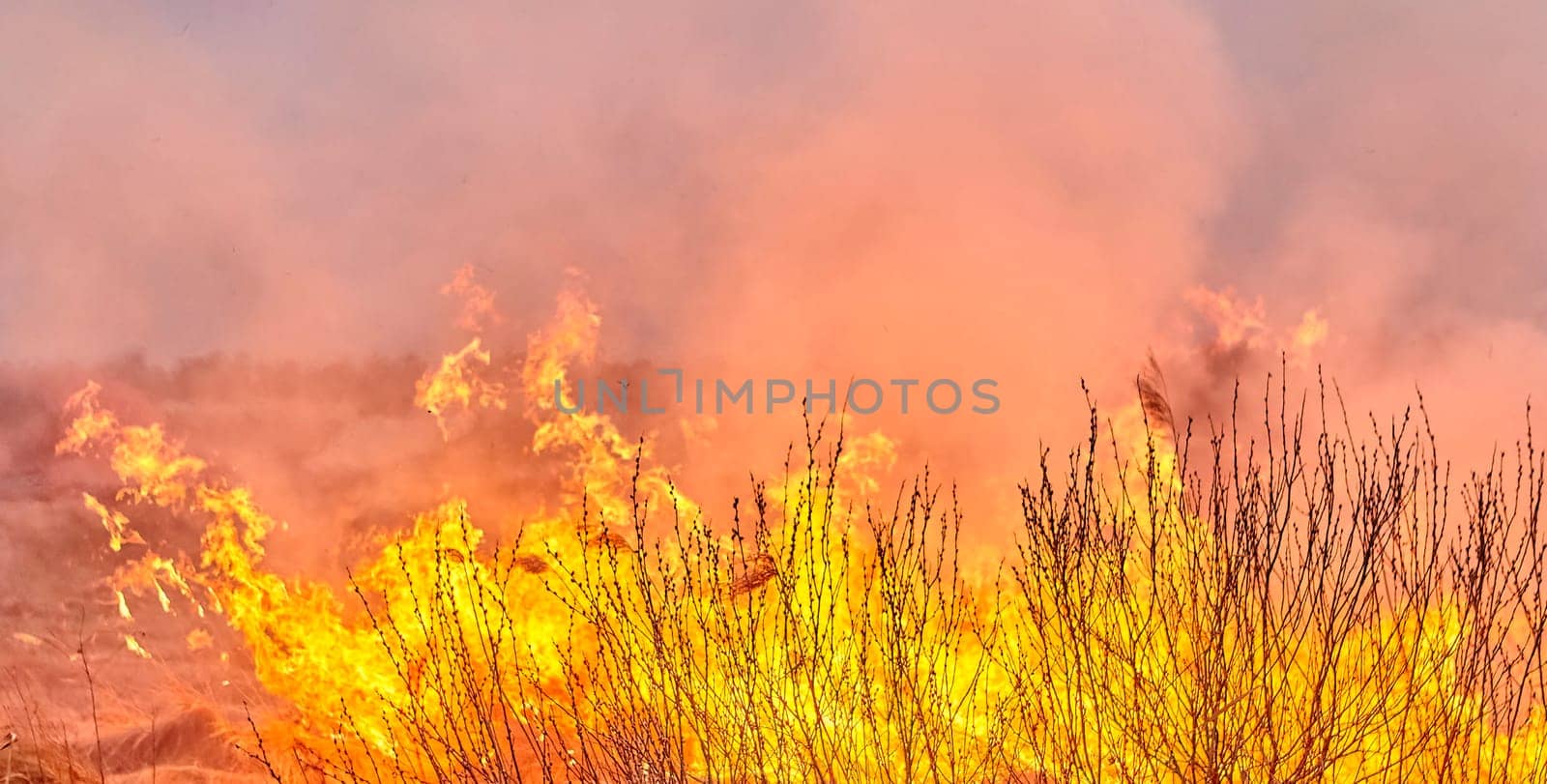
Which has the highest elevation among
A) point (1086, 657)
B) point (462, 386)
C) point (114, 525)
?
point (462, 386)

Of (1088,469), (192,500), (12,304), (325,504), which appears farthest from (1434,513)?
(12,304)

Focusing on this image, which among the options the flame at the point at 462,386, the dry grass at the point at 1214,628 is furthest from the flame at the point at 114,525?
the dry grass at the point at 1214,628

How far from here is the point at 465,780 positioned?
4.48 metres

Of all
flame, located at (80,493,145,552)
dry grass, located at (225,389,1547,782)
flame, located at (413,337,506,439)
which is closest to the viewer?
dry grass, located at (225,389,1547,782)

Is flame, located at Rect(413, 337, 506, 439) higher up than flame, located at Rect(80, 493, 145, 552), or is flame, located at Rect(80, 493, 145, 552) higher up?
flame, located at Rect(413, 337, 506, 439)

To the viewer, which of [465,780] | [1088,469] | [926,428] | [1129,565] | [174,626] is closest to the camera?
[1088,469]

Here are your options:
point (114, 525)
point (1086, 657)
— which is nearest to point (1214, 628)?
point (1086, 657)

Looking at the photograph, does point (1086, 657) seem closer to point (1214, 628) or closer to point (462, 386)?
point (1214, 628)

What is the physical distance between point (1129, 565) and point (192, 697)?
397 inches

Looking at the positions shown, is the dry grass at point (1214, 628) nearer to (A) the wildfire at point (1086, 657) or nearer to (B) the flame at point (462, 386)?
(A) the wildfire at point (1086, 657)

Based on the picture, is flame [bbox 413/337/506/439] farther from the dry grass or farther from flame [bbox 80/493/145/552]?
the dry grass

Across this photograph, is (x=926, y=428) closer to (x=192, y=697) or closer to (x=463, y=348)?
(x=463, y=348)

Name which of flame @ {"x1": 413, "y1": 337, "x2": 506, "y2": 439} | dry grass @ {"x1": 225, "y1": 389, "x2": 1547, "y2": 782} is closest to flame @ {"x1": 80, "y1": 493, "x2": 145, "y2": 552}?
flame @ {"x1": 413, "y1": 337, "x2": 506, "y2": 439}

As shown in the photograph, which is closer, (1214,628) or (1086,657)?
(1214,628)
